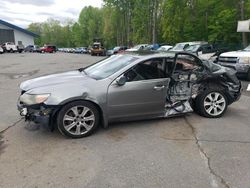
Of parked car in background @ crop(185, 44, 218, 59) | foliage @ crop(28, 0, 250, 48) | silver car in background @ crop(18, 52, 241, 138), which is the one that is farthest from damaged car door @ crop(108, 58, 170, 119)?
foliage @ crop(28, 0, 250, 48)

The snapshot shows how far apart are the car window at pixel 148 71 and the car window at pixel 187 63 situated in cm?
42

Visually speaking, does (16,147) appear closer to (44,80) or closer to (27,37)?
(44,80)

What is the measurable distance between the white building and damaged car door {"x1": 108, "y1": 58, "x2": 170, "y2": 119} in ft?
185

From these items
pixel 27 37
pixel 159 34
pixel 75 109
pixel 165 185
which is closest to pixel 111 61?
pixel 75 109

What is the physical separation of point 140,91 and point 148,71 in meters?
0.47

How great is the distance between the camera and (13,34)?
59750 mm

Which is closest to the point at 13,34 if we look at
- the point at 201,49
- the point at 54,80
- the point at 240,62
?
the point at 201,49

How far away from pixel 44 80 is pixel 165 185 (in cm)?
325

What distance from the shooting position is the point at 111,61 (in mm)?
6133

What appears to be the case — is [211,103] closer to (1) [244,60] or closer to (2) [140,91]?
(2) [140,91]

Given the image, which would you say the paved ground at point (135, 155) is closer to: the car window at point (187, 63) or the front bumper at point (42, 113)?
the front bumper at point (42, 113)

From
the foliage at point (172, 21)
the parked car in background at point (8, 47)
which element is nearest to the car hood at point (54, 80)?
the foliage at point (172, 21)

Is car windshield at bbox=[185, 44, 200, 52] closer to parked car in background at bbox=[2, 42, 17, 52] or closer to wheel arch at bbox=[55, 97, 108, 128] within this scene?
wheel arch at bbox=[55, 97, 108, 128]

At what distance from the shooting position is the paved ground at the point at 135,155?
11.6ft
